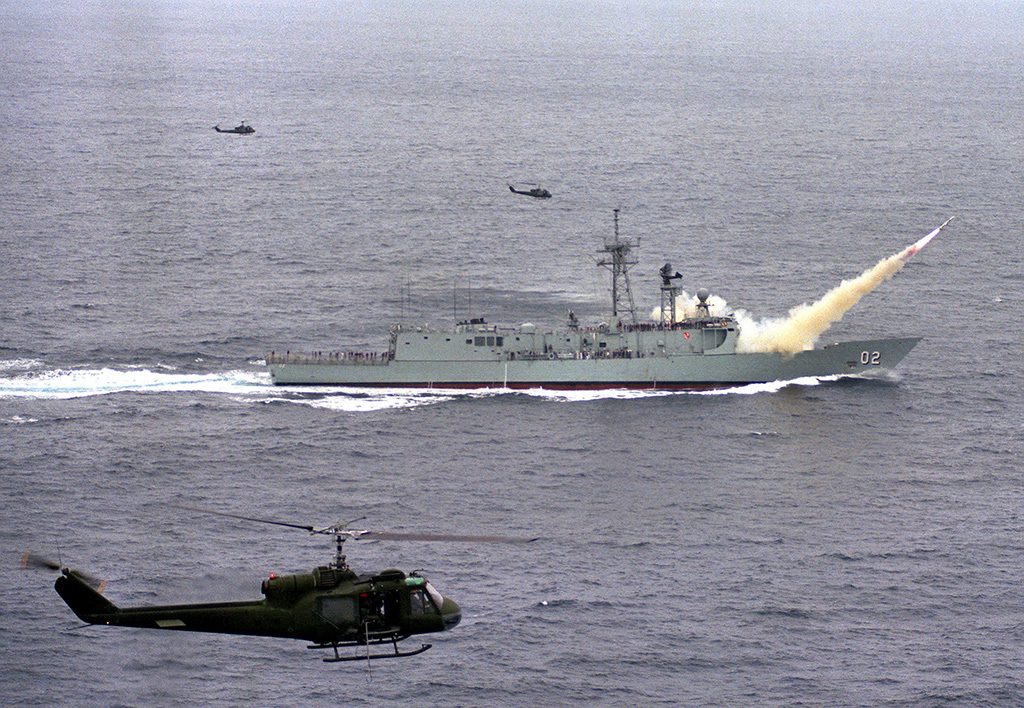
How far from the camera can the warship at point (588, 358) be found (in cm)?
13712

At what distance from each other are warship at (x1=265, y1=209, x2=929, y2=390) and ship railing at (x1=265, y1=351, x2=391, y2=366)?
8 cm

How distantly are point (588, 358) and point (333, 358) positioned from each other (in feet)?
62.5

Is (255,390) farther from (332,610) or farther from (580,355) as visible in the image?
(332,610)

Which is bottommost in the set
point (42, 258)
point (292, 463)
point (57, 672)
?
point (57, 672)

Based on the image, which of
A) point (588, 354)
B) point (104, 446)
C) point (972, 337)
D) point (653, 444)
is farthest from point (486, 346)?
point (972, 337)

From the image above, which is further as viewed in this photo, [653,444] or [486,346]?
[486,346]

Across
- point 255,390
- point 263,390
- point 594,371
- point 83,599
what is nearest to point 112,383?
point 255,390

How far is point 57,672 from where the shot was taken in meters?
89.1

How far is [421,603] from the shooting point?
69.9 m

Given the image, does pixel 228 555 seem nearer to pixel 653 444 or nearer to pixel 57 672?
pixel 57 672

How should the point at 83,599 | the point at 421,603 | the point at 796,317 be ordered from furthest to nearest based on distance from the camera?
the point at 796,317
the point at 421,603
the point at 83,599

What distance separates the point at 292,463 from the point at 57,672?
30928 mm

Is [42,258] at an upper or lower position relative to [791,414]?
upper

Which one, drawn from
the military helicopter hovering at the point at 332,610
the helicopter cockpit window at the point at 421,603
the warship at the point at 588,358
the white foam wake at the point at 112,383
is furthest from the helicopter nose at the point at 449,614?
the warship at the point at 588,358
